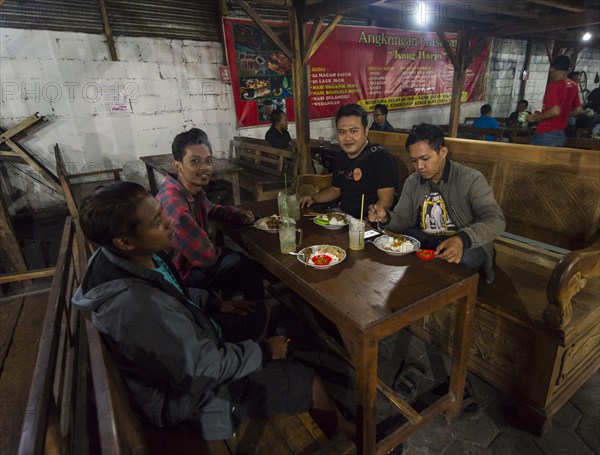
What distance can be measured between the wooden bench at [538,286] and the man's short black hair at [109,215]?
183cm

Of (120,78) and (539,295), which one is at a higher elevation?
(120,78)

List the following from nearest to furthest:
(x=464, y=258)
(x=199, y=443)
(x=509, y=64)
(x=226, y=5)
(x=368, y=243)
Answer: (x=199, y=443), (x=368, y=243), (x=464, y=258), (x=226, y=5), (x=509, y=64)

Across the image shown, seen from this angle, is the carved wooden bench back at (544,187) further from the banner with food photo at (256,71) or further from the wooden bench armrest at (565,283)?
the banner with food photo at (256,71)

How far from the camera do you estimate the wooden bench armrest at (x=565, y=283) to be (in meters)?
1.54

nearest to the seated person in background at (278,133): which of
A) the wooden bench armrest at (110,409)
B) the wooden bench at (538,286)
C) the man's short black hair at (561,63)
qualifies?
the wooden bench at (538,286)

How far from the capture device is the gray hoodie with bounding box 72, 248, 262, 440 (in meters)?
1.07

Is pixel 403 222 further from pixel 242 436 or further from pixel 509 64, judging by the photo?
pixel 509 64

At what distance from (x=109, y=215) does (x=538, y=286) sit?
2442 mm

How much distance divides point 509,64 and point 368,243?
12620 mm

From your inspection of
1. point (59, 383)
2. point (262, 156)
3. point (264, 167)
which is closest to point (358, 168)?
point (59, 383)

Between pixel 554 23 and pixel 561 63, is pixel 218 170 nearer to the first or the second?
pixel 561 63

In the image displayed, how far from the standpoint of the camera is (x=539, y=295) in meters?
2.07

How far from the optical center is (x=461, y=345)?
5.73 feet

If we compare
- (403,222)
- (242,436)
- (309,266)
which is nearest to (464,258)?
(403,222)
